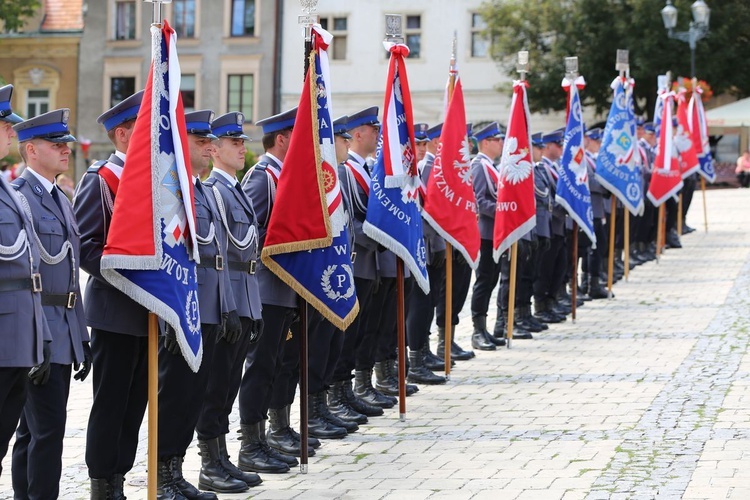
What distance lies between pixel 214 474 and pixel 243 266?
46.4 inches

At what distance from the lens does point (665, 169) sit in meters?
20.4

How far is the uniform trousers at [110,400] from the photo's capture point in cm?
677

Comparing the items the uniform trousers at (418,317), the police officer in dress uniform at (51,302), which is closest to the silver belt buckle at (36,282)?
the police officer in dress uniform at (51,302)

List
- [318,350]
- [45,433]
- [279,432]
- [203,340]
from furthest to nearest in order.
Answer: [318,350], [279,432], [203,340], [45,433]

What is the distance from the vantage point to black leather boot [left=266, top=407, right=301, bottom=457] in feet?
28.1

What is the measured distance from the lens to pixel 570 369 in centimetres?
1181

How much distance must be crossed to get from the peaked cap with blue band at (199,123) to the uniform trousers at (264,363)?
1349mm

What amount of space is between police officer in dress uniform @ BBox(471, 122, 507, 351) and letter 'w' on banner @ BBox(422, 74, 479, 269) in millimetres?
1575

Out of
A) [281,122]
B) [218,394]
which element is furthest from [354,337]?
[218,394]

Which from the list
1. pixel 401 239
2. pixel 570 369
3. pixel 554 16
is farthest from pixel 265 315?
pixel 554 16

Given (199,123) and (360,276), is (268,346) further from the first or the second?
(360,276)

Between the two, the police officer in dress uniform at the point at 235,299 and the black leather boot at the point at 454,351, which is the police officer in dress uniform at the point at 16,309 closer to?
the police officer in dress uniform at the point at 235,299

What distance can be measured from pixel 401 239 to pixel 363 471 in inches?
95.0

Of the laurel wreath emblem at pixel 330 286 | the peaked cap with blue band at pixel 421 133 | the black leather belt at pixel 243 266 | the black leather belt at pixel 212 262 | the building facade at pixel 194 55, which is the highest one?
the building facade at pixel 194 55
